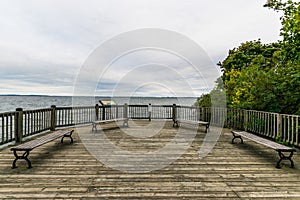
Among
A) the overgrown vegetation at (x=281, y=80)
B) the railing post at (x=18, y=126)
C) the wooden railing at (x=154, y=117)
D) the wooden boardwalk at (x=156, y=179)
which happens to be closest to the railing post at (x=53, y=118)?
the wooden railing at (x=154, y=117)

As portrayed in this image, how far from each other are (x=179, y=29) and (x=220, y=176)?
334 inches

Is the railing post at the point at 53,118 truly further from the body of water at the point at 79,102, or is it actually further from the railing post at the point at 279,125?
the railing post at the point at 279,125

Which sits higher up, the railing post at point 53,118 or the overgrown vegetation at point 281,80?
the overgrown vegetation at point 281,80

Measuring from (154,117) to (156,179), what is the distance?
8.90 metres

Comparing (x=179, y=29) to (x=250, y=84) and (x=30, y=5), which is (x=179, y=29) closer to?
(x=250, y=84)

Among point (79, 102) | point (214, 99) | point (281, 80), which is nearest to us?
point (281, 80)

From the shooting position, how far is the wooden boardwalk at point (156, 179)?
101 inches

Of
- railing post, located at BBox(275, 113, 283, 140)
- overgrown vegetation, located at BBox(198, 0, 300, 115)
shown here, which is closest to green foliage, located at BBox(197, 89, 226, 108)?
overgrown vegetation, located at BBox(198, 0, 300, 115)

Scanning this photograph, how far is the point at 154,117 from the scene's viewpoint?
39.3 ft

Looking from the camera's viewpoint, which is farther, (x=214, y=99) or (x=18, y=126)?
(x=214, y=99)

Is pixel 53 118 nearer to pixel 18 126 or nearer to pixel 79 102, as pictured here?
pixel 18 126

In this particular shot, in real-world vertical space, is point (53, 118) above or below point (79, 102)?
below

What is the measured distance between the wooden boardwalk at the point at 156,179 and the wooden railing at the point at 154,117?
2.99 ft

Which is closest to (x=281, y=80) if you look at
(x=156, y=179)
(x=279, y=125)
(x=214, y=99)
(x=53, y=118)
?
(x=279, y=125)
